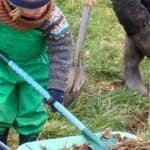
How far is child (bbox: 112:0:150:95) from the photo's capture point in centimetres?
437

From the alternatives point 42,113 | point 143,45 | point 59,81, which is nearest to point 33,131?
point 42,113

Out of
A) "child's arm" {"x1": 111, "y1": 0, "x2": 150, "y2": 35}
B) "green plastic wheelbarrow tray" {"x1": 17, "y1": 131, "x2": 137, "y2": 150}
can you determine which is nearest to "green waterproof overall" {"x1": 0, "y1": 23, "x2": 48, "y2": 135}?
"green plastic wheelbarrow tray" {"x1": 17, "y1": 131, "x2": 137, "y2": 150}

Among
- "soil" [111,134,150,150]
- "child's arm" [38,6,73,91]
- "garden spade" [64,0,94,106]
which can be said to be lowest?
"garden spade" [64,0,94,106]

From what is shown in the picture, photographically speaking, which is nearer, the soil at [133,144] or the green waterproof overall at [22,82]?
the soil at [133,144]

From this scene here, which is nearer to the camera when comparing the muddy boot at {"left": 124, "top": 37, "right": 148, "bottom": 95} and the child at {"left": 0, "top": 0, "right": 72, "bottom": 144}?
the child at {"left": 0, "top": 0, "right": 72, "bottom": 144}

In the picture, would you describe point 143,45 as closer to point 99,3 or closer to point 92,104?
point 92,104

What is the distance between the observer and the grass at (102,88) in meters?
4.32

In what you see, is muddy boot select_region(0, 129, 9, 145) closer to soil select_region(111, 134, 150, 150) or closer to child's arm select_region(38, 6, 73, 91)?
child's arm select_region(38, 6, 73, 91)

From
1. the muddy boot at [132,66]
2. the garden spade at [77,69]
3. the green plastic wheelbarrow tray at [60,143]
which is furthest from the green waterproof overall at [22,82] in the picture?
the muddy boot at [132,66]

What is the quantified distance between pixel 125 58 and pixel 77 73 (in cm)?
55

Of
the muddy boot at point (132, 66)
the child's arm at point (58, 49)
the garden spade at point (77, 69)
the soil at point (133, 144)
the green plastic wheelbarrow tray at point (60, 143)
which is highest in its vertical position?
the child's arm at point (58, 49)

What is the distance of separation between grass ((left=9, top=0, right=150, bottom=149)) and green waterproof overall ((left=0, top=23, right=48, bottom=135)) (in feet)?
1.48

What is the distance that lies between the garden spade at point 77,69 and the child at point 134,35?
0.20 m

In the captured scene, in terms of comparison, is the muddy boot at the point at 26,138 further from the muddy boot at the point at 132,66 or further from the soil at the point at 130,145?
the muddy boot at the point at 132,66
